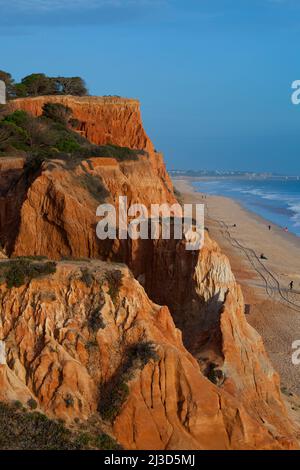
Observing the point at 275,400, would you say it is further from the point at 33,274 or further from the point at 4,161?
the point at 4,161

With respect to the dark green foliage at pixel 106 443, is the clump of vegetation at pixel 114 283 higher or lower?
higher

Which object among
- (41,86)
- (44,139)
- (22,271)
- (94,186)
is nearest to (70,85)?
(41,86)

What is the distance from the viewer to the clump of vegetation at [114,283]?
46.0 ft

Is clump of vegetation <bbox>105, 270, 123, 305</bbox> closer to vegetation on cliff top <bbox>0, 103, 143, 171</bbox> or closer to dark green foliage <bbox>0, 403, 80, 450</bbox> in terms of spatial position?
dark green foliage <bbox>0, 403, 80, 450</bbox>

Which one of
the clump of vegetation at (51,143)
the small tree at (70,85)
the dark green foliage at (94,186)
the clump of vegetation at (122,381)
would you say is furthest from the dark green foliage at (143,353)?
the small tree at (70,85)

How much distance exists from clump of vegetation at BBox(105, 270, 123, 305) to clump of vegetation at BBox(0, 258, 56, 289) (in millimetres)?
1333

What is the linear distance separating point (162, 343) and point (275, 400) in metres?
5.55

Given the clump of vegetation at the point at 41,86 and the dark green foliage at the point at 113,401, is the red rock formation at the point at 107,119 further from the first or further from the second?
the dark green foliage at the point at 113,401

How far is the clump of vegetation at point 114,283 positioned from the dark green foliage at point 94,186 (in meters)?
10.2

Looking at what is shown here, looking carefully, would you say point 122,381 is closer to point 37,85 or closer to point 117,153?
point 117,153

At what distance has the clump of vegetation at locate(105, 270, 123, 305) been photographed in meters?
14.0

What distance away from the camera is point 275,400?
1706 centimetres
